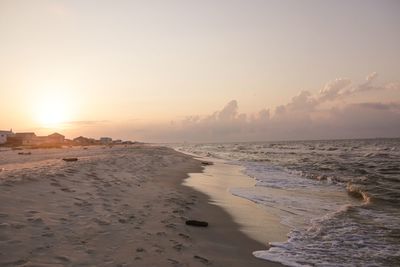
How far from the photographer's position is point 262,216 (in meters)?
11.2

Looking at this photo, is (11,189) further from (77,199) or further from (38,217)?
(38,217)

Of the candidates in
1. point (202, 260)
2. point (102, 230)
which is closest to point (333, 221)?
point (202, 260)

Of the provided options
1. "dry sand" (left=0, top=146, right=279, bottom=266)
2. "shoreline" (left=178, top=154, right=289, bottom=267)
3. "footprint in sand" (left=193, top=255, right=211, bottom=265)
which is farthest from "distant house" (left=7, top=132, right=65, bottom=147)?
"footprint in sand" (left=193, top=255, right=211, bottom=265)

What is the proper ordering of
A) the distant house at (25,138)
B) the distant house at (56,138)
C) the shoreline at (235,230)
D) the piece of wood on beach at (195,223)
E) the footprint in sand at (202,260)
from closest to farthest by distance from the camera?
the footprint in sand at (202,260) < the shoreline at (235,230) < the piece of wood on beach at (195,223) < the distant house at (25,138) < the distant house at (56,138)

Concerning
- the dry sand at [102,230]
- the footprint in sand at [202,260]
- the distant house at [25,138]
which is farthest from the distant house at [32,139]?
the footprint in sand at [202,260]

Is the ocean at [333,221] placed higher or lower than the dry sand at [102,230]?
lower

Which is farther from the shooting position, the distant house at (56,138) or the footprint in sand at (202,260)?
the distant house at (56,138)

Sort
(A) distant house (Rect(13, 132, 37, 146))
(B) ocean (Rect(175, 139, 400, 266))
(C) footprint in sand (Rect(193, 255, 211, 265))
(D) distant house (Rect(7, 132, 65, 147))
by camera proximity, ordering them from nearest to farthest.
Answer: (C) footprint in sand (Rect(193, 255, 211, 265)) → (B) ocean (Rect(175, 139, 400, 266)) → (D) distant house (Rect(7, 132, 65, 147)) → (A) distant house (Rect(13, 132, 37, 146))

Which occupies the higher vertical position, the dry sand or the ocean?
the dry sand

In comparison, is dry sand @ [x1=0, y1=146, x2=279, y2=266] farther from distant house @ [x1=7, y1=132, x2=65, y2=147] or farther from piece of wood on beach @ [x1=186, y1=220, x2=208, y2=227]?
distant house @ [x1=7, y1=132, x2=65, y2=147]

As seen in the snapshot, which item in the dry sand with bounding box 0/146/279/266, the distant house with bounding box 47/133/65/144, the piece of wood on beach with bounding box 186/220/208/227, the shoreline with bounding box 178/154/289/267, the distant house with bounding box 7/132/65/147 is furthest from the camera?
the distant house with bounding box 47/133/65/144

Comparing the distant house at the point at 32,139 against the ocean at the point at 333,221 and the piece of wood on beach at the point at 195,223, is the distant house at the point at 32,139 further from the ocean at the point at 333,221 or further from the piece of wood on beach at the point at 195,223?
the piece of wood on beach at the point at 195,223

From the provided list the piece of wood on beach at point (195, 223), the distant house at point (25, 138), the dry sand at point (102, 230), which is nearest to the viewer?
the dry sand at point (102, 230)

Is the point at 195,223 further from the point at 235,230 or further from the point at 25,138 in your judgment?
the point at 25,138
